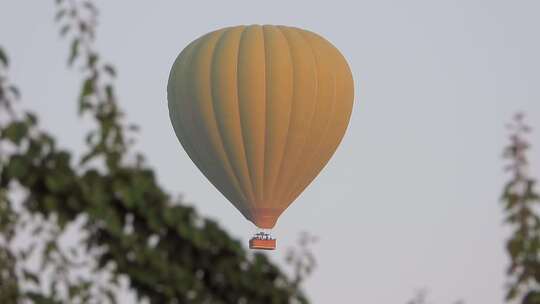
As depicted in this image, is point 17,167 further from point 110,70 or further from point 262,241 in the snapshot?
point 262,241

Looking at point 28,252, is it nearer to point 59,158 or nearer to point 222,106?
point 59,158

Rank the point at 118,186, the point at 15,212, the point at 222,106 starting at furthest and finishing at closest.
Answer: the point at 222,106
the point at 15,212
the point at 118,186

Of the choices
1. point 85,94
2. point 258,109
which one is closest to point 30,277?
point 85,94

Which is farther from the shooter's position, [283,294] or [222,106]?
[222,106]

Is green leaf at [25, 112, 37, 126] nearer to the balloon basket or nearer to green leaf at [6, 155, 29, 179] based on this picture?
green leaf at [6, 155, 29, 179]

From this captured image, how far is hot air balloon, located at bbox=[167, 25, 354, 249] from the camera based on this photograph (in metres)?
53.3

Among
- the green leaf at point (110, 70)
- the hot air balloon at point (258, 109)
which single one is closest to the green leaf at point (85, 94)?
the green leaf at point (110, 70)

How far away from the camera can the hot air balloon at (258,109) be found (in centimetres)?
5331

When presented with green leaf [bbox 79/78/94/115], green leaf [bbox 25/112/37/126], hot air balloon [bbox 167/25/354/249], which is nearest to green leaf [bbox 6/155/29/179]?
green leaf [bbox 25/112/37/126]

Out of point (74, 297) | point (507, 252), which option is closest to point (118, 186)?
point (74, 297)

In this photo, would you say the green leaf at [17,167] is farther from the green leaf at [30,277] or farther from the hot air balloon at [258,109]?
the hot air balloon at [258,109]

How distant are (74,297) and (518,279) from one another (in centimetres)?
153

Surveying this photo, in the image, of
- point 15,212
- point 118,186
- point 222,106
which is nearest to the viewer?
point 118,186

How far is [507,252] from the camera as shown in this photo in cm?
571
